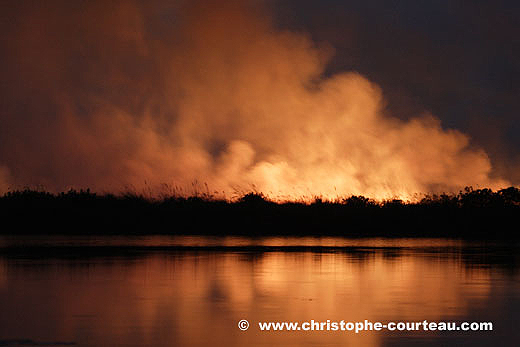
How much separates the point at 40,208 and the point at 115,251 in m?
11.9

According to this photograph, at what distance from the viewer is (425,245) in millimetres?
23656

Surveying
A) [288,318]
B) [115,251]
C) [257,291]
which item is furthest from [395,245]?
[288,318]

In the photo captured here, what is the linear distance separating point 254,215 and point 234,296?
19774mm

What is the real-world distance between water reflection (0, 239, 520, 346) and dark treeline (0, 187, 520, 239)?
39.7 feet

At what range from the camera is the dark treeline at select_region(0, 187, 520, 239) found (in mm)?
30688

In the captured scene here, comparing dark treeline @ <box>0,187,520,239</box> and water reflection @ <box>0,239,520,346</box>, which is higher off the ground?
dark treeline @ <box>0,187,520,239</box>
